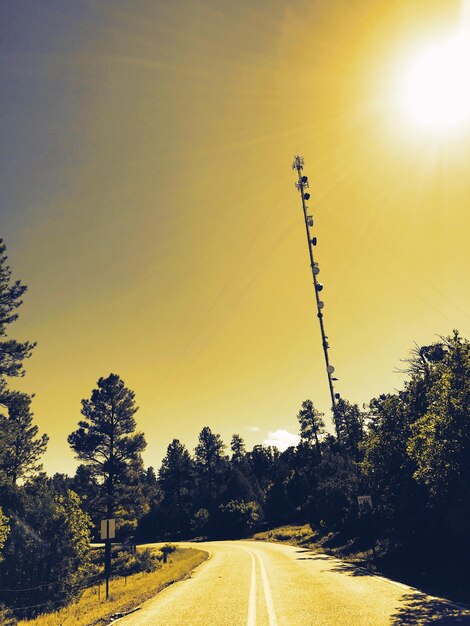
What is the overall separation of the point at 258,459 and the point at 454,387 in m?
90.2

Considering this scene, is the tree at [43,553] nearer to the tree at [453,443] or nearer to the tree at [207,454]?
the tree at [453,443]

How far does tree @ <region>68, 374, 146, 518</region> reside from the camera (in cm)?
3336

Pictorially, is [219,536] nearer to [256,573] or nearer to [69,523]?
[69,523]

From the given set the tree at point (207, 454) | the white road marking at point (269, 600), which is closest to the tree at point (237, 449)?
the tree at point (207, 454)

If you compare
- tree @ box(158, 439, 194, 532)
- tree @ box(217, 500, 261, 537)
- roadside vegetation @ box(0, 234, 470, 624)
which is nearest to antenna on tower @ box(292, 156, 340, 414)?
roadside vegetation @ box(0, 234, 470, 624)

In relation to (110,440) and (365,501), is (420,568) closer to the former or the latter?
(365,501)

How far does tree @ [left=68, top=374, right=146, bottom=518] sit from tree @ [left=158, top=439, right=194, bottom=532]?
42420 millimetres

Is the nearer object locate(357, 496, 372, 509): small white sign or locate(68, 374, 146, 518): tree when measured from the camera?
locate(357, 496, 372, 509): small white sign

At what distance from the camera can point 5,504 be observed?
25.5 m

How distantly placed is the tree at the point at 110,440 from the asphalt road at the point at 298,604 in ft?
64.0

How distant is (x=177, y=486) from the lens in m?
80.9

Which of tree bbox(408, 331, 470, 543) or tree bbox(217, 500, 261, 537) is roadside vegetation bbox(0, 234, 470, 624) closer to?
tree bbox(408, 331, 470, 543)

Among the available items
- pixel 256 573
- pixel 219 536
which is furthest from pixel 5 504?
pixel 219 536

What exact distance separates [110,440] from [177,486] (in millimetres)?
53803
